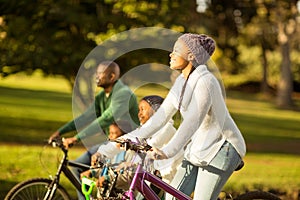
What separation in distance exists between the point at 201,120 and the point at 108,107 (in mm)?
2066

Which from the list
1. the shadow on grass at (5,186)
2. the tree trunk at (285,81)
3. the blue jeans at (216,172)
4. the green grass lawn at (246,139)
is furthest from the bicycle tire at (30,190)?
the tree trunk at (285,81)

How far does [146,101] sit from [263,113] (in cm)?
3683

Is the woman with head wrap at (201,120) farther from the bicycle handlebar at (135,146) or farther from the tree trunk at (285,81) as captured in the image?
the tree trunk at (285,81)

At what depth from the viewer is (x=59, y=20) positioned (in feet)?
59.6

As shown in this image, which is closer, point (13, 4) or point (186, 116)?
point (186, 116)

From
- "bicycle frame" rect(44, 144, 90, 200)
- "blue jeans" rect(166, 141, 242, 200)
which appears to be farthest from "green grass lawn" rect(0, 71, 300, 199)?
"blue jeans" rect(166, 141, 242, 200)

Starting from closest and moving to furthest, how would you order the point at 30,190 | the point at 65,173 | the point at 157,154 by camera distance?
1. the point at 157,154
2. the point at 30,190
3. the point at 65,173

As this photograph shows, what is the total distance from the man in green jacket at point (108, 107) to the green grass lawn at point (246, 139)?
50 centimetres

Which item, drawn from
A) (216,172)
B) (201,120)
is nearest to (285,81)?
(216,172)

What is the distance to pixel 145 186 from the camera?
5047 millimetres

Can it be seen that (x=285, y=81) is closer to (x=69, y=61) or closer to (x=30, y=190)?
(x=69, y=61)

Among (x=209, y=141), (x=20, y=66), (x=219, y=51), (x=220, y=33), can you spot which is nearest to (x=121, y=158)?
(x=209, y=141)

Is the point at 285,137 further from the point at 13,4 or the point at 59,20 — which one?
the point at 13,4

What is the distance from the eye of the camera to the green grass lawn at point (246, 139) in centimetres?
1257
